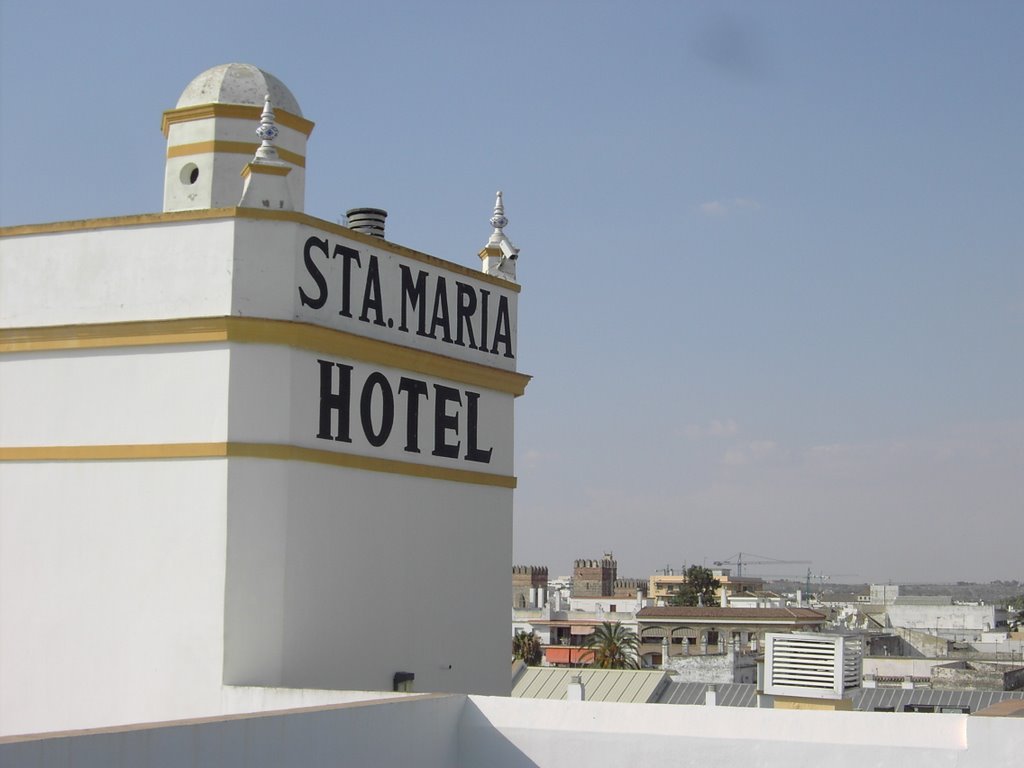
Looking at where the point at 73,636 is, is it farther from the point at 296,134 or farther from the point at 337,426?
the point at 296,134

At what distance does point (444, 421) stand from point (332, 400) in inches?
88.5

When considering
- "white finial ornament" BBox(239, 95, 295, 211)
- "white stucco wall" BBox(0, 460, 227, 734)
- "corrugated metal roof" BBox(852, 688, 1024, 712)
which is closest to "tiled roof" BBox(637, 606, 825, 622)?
"corrugated metal roof" BBox(852, 688, 1024, 712)

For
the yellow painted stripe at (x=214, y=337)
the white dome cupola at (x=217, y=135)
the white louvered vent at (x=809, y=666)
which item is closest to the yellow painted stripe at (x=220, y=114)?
the white dome cupola at (x=217, y=135)

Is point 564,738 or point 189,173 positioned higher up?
point 189,173

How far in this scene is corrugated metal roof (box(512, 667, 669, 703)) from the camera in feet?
121

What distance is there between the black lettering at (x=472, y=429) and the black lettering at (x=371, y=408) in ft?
5.40

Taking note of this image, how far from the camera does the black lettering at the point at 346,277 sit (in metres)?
14.9

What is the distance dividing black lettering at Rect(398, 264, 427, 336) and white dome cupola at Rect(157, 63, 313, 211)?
6.07 ft

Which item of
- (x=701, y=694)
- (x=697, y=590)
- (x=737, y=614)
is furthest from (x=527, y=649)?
(x=697, y=590)

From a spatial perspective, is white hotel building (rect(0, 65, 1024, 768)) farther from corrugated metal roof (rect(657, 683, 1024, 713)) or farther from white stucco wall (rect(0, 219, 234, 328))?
corrugated metal roof (rect(657, 683, 1024, 713))

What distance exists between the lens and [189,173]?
16.8 metres

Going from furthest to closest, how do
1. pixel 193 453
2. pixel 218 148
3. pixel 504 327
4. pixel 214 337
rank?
pixel 504 327, pixel 218 148, pixel 214 337, pixel 193 453

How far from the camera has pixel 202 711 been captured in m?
13.1

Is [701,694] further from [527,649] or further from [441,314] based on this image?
[527,649]
